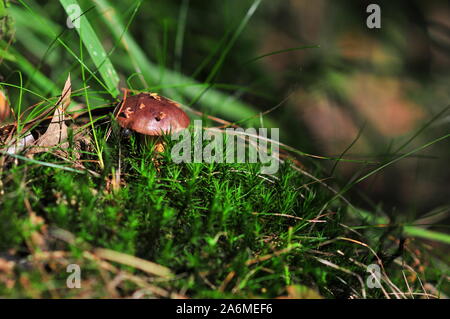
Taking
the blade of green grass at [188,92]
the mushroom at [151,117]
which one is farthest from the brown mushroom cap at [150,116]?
the blade of green grass at [188,92]

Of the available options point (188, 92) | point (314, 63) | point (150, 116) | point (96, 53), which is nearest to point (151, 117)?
point (150, 116)

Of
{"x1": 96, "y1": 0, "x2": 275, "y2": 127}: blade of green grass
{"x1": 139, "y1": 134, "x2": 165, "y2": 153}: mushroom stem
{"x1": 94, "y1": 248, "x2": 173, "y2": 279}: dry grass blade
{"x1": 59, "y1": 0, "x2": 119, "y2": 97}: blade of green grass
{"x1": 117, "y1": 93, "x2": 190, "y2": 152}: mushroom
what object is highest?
{"x1": 96, "y1": 0, "x2": 275, "y2": 127}: blade of green grass

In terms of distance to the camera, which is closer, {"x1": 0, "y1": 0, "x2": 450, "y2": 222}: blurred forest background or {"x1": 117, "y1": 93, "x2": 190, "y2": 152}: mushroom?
{"x1": 117, "y1": 93, "x2": 190, "y2": 152}: mushroom

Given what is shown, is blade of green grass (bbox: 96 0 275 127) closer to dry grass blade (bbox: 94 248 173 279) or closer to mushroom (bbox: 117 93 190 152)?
mushroom (bbox: 117 93 190 152)

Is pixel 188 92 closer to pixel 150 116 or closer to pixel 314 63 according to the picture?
pixel 314 63

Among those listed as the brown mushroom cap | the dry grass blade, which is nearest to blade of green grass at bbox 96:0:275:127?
the brown mushroom cap

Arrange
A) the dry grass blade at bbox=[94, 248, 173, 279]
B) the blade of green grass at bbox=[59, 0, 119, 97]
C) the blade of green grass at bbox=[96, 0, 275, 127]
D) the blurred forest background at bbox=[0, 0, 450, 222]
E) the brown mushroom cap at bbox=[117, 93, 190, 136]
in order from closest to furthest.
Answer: the dry grass blade at bbox=[94, 248, 173, 279], the brown mushroom cap at bbox=[117, 93, 190, 136], the blade of green grass at bbox=[59, 0, 119, 97], the blade of green grass at bbox=[96, 0, 275, 127], the blurred forest background at bbox=[0, 0, 450, 222]
